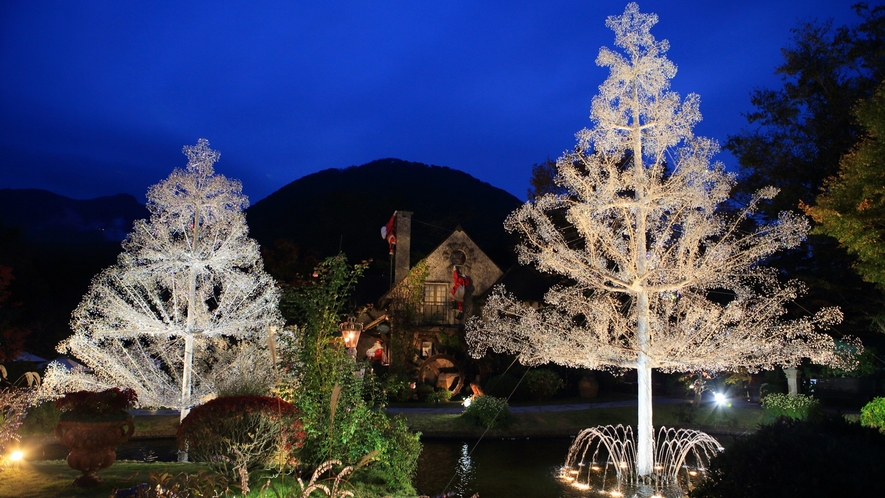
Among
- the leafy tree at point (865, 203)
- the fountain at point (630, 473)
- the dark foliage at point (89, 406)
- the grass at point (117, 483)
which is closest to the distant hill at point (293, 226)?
the grass at point (117, 483)

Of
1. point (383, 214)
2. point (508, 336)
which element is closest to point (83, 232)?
point (383, 214)

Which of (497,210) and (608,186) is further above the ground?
(497,210)

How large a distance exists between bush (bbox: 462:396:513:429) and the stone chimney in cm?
1037

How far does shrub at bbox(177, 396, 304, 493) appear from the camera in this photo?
298 inches

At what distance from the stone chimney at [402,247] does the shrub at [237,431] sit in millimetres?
19361

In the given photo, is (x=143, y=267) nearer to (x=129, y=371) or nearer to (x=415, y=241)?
(x=129, y=371)

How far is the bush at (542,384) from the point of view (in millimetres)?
23484

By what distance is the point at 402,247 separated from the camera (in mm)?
27766

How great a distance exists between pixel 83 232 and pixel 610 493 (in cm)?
6897

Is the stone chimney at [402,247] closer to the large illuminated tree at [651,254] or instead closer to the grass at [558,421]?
the grass at [558,421]

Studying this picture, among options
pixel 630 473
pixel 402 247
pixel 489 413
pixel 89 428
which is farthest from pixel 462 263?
pixel 89 428

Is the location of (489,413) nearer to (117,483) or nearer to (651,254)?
(651,254)

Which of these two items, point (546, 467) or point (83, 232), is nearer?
point (546, 467)

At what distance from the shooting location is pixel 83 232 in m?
64.8
